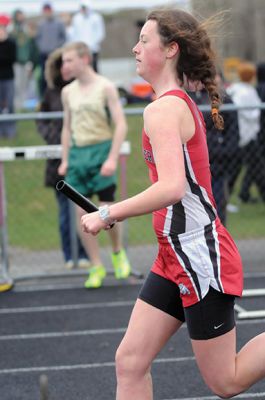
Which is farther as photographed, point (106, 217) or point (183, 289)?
point (183, 289)

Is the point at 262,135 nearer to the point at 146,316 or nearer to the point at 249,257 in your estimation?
the point at 249,257

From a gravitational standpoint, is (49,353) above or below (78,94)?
below

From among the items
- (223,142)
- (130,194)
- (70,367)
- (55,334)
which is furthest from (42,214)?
(70,367)

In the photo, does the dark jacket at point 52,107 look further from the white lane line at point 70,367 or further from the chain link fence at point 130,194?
the white lane line at point 70,367

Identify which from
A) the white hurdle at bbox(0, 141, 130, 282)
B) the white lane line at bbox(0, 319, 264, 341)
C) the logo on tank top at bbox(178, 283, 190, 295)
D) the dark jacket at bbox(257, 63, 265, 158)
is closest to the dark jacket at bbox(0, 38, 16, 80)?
the dark jacket at bbox(257, 63, 265, 158)

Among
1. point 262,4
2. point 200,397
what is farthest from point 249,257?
point 262,4

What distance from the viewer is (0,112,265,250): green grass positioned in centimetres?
1026

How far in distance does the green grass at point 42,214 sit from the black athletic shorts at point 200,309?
19.3 feet

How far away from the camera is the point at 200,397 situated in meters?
5.12

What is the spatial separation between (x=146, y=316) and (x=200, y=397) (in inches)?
54.3

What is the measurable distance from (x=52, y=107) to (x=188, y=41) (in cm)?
506

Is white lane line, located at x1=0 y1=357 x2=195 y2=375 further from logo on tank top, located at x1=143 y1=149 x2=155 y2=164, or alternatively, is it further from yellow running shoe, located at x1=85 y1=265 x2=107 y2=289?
logo on tank top, located at x1=143 y1=149 x2=155 y2=164

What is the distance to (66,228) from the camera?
28.6 ft

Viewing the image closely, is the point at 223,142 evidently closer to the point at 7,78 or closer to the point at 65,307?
the point at 65,307
